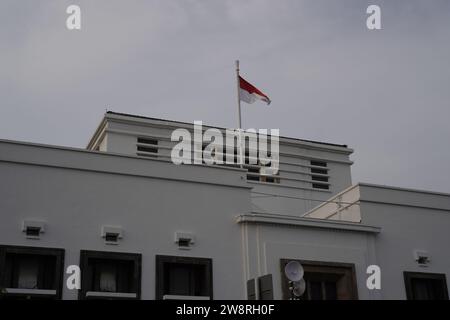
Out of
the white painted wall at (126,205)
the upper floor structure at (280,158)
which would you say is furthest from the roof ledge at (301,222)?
the upper floor structure at (280,158)

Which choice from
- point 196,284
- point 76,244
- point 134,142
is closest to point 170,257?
point 196,284

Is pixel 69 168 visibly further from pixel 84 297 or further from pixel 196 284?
pixel 196 284

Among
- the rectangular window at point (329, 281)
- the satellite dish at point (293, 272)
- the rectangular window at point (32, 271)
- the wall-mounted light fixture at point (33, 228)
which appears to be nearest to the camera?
the satellite dish at point (293, 272)

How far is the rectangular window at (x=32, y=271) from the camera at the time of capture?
20906 millimetres


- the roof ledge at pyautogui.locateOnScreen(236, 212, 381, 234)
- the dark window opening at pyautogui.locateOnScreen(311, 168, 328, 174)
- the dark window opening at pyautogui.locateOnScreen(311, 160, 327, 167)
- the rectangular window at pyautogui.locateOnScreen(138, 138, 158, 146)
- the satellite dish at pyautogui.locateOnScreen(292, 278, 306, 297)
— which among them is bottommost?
the satellite dish at pyautogui.locateOnScreen(292, 278, 306, 297)

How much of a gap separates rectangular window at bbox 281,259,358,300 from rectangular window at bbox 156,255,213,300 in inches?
143

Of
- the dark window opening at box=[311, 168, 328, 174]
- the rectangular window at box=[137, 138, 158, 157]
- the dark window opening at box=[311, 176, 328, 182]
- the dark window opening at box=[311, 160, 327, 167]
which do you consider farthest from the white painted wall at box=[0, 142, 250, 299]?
the dark window opening at box=[311, 160, 327, 167]

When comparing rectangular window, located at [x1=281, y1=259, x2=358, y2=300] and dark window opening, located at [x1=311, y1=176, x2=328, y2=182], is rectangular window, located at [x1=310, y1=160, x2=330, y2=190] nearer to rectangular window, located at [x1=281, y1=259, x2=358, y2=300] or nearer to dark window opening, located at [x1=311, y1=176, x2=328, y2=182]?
dark window opening, located at [x1=311, y1=176, x2=328, y2=182]

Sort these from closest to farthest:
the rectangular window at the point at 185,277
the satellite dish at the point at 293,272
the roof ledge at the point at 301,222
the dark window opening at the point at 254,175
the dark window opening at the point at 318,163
A: 1. the satellite dish at the point at 293,272
2. the rectangular window at the point at 185,277
3. the roof ledge at the point at 301,222
4. the dark window opening at the point at 254,175
5. the dark window opening at the point at 318,163

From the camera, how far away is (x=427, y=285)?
26375mm

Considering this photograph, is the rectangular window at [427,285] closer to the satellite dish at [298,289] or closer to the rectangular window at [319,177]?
the satellite dish at [298,289]

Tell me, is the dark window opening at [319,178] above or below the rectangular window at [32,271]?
above

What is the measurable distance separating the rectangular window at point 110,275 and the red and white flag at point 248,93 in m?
11.4

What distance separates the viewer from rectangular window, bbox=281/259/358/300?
24.5 meters
